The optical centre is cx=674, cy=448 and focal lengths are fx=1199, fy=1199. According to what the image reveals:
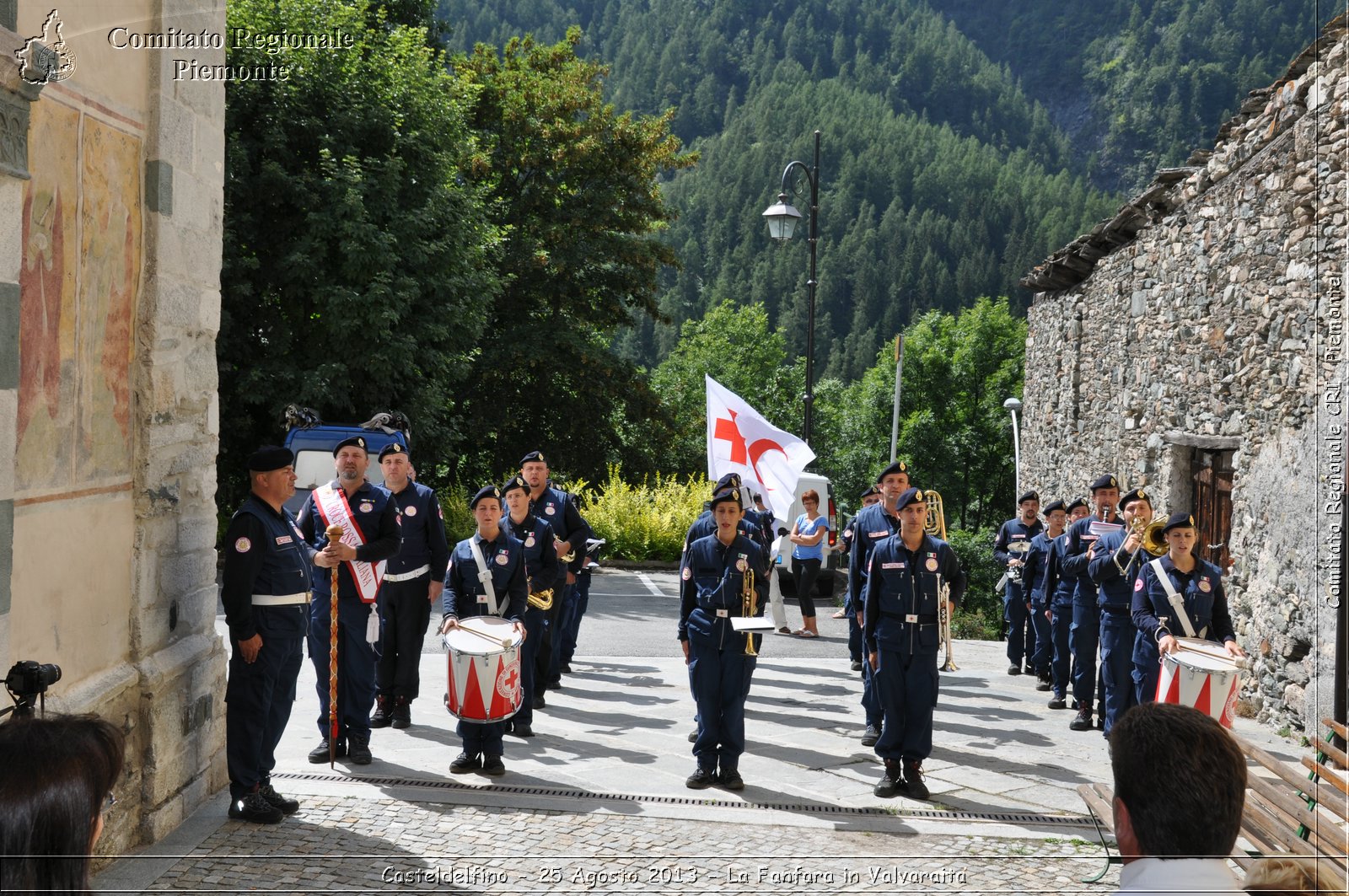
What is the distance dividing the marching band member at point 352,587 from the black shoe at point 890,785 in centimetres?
328

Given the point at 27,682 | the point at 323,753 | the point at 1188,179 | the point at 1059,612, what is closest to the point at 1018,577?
the point at 1059,612

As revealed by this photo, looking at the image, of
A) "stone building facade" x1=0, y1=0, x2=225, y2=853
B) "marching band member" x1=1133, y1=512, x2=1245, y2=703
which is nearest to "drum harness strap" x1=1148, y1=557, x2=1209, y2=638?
"marching band member" x1=1133, y1=512, x2=1245, y2=703

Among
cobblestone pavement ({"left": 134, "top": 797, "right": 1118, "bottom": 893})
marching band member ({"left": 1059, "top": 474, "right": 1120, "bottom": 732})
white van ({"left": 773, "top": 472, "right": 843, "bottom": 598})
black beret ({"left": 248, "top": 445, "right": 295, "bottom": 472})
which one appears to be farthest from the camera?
white van ({"left": 773, "top": 472, "right": 843, "bottom": 598})

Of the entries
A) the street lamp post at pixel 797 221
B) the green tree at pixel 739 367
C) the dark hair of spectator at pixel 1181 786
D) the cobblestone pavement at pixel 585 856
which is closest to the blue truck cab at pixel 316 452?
the street lamp post at pixel 797 221

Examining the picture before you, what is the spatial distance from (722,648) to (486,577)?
169 centimetres

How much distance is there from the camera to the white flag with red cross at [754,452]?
1342 centimetres

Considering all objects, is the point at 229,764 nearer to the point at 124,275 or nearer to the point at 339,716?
the point at 339,716

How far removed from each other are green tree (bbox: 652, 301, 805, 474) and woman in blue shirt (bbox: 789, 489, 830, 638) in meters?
42.2

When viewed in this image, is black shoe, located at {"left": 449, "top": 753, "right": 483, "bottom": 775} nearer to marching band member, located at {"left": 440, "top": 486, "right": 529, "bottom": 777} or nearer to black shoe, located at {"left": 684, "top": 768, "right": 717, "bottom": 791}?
marching band member, located at {"left": 440, "top": 486, "right": 529, "bottom": 777}

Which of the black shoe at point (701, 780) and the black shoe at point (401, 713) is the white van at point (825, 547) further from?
the black shoe at point (701, 780)

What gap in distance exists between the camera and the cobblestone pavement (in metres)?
5.67

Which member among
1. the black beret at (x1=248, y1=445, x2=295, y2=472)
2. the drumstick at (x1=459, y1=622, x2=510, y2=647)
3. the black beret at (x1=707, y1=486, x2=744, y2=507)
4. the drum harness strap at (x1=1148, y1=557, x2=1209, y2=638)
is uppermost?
the black beret at (x1=248, y1=445, x2=295, y2=472)

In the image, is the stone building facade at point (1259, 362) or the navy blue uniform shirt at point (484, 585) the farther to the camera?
the stone building facade at point (1259, 362)

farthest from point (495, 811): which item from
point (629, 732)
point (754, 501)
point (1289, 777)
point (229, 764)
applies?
point (754, 501)
